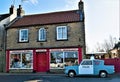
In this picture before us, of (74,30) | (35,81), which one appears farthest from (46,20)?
(35,81)

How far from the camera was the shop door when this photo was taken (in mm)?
28531

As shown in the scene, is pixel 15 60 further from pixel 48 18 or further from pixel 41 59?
pixel 48 18

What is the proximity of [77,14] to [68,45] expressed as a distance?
4527 millimetres

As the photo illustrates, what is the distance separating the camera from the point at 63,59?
2770 centimetres

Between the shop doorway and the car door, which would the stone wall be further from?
the car door

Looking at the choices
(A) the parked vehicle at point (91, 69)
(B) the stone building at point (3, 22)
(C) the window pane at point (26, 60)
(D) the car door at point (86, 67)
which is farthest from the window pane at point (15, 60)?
(D) the car door at point (86, 67)

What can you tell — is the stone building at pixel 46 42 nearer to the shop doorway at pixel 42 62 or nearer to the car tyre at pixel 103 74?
the shop doorway at pixel 42 62

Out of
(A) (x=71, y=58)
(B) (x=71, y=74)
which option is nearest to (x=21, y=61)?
(A) (x=71, y=58)

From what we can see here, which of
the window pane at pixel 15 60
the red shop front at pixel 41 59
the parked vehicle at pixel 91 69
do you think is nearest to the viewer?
the parked vehicle at pixel 91 69

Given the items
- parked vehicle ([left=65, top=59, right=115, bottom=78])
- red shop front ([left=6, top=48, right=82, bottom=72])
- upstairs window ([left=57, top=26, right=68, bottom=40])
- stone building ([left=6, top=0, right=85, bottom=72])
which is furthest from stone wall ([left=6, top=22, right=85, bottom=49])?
parked vehicle ([left=65, top=59, right=115, bottom=78])

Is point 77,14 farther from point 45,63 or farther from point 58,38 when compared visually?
point 45,63

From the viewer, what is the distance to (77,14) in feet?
96.9

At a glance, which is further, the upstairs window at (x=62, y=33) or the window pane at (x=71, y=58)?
the upstairs window at (x=62, y=33)

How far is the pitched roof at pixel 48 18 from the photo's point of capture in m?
28.8
